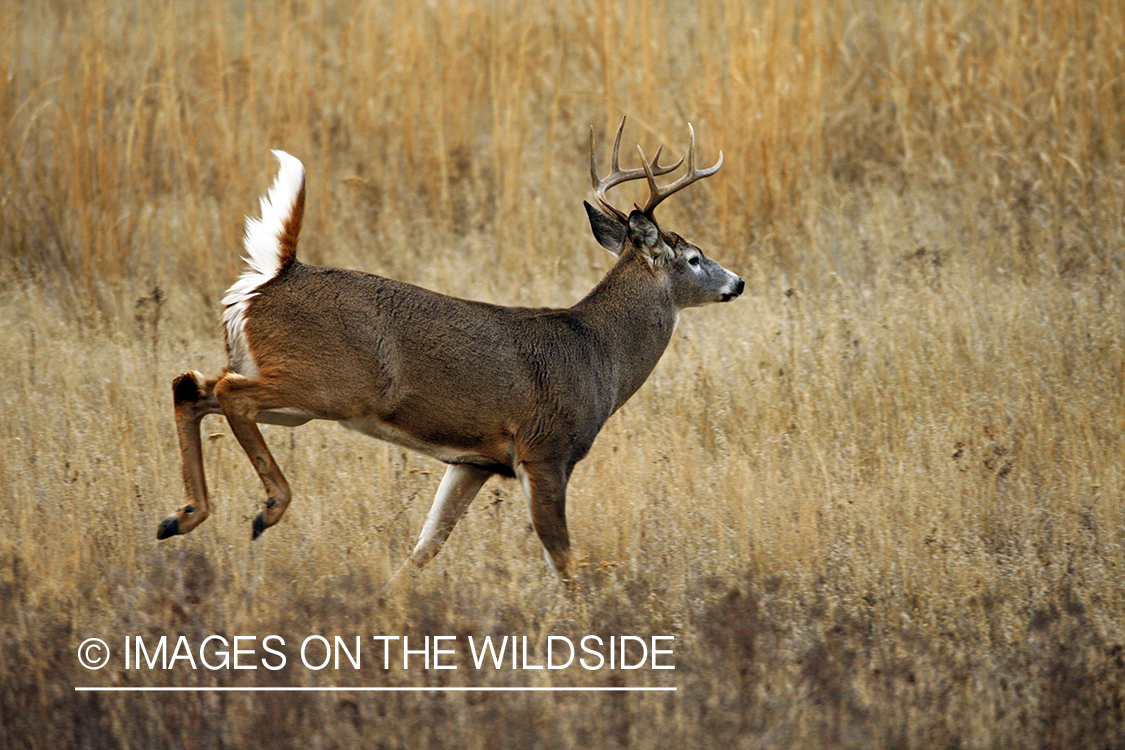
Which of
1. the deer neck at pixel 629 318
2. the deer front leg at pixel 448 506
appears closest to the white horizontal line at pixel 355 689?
the deer front leg at pixel 448 506

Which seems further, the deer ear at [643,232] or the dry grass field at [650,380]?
the deer ear at [643,232]

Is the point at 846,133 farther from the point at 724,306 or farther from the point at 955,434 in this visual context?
the point at 955,434

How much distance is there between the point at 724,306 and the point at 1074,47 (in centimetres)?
336

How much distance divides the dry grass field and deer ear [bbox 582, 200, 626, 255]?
102 cm

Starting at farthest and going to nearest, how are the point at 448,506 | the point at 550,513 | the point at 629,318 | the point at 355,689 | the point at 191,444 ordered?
1. the point at 629,318
2. the point at 448,506
3. the point at 550,513
4. the point at 191,444
5. the point at 355,689

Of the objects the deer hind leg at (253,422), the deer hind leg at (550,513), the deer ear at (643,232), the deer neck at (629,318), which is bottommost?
the deer hind leg at (550,513)

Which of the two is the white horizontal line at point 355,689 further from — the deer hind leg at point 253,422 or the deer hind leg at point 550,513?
the deer hind leg at point 550,513

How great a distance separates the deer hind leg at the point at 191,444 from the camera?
4430mm

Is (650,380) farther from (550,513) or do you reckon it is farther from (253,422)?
(253,422)

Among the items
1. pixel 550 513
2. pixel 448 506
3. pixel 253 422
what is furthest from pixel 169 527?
pixel 550 513

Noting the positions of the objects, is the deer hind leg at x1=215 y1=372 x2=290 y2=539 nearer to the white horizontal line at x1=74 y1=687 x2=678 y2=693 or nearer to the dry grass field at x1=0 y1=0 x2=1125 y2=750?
the dry grass field at x1=0 y1=0 x2=1125 y2=750

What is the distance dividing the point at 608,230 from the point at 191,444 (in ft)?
6.80

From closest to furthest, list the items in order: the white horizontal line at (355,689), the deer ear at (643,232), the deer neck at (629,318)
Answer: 1. the white horizontal line at (355,689)
2. the deer neck at (629,318)
3. the deer ear at (643,232)

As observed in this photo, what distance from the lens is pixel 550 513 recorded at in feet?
15.8
